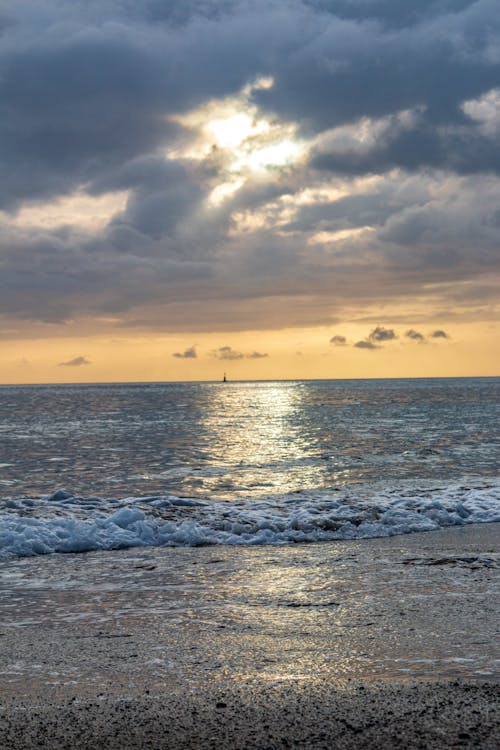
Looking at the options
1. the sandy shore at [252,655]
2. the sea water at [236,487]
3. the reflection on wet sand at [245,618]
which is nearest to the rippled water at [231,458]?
the sea water at [236,487]

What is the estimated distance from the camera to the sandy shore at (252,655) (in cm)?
452

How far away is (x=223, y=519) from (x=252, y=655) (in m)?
8.05

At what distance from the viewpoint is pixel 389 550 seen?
11219 mm

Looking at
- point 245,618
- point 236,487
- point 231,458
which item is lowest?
point 231,458

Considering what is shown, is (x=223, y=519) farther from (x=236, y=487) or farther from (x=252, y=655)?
(x=252, y=655)

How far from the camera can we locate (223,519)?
549 inches

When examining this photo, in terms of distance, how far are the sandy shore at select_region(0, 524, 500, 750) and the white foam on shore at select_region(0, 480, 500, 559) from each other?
1.72m

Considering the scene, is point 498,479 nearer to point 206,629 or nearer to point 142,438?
→ point 206,629

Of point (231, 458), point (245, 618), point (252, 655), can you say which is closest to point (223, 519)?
point (245, 618)

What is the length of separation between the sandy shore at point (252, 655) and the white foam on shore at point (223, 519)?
172cm

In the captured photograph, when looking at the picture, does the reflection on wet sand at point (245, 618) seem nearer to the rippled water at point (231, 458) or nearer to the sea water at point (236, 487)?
the sea water at point (236, 487)

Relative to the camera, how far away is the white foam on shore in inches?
464

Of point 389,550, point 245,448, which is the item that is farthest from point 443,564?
point 245,448

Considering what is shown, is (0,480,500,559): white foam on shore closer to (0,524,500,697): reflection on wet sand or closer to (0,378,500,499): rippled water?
(0,524,500,697): reflection on wet sand
